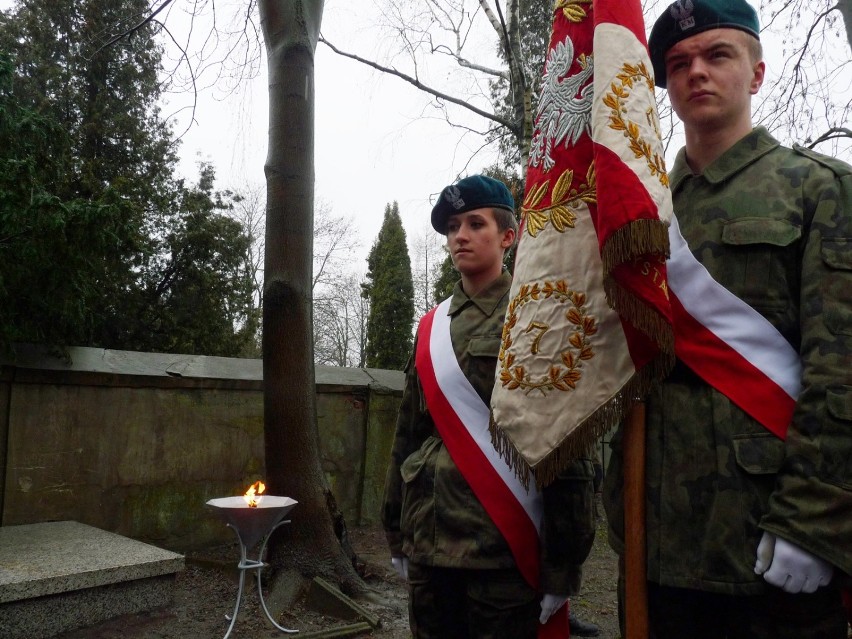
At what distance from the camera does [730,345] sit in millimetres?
1488

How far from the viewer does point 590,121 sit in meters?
1.76

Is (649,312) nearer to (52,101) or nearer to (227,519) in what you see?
(227,519)

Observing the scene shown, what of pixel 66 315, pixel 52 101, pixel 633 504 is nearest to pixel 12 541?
pixel 66 315

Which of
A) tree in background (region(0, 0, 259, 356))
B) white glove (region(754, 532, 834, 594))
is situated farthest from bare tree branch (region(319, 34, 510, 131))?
white glove (region(754, 532, 834, 594))

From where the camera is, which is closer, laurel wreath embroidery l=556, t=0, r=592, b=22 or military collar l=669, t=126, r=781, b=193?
military collar l=669, t=126, r=781, b=193

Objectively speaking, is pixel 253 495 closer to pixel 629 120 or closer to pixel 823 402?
pixel 629 120

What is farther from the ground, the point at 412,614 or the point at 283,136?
the point at 283,136

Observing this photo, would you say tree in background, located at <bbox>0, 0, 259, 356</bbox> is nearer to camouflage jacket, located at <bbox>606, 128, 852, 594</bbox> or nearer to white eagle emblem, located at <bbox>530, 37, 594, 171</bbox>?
white eagle emblem, located at <bbox>530, 37, 594, 171</bbox>

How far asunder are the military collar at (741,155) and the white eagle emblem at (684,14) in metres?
0.29

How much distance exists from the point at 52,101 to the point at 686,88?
1377cm

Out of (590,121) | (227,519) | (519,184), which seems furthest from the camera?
(519,184)

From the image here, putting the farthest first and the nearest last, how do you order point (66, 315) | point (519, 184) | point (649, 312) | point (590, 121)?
1. point (519, 184)
2. point (66, 315)
3. point (590, 121)
4. point (649, 312)

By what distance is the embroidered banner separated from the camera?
151cm

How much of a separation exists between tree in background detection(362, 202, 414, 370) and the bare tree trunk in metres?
16.2
